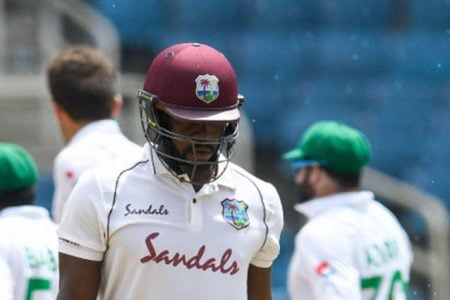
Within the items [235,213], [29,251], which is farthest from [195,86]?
[29,251]

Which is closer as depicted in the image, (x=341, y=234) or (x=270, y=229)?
(x=270, y=229)

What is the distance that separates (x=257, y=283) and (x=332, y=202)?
2.11 metres

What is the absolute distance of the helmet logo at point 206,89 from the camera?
137 inches

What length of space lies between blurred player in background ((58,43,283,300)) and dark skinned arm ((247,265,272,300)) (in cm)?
11

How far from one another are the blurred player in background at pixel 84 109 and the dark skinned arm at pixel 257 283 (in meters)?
1.79

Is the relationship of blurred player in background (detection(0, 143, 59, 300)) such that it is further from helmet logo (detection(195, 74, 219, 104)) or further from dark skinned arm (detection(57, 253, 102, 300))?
helmet logo (detection(195, 74, 219, 104))

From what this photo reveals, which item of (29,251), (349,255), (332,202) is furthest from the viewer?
(332,202)

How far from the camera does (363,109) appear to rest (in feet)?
36.3

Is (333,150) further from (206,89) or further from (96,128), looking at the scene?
(206,89)

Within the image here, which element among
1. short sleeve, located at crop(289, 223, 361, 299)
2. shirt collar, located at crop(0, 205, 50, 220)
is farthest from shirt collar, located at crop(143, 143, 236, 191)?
short sleeve, located at crop(289, 223, 361, 299)

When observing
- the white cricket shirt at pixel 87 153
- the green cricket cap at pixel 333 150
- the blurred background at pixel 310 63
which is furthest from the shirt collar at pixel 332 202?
the blurred background at pixel 310 63

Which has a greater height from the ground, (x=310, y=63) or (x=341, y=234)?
(x=341, y=234)

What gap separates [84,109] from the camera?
A: 18.2 feet

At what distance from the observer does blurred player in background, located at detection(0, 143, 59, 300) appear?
198 inches
